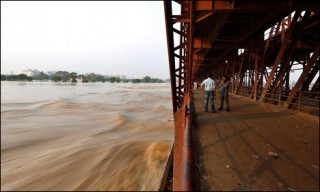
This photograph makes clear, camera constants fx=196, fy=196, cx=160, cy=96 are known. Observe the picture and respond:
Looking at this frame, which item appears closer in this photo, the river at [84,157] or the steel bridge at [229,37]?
the steel bridge at [229,37]

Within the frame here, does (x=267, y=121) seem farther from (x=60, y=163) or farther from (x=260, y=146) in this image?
(x=60, y=163)

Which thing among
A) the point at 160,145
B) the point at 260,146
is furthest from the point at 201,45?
the point at 260,146

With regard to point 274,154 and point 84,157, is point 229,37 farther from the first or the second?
point 84,157

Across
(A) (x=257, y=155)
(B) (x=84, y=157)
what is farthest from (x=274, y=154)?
(B) (x=84, y=157)

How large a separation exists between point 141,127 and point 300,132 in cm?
1096

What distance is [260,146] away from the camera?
443cm

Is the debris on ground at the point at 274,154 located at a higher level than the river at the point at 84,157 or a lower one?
higher

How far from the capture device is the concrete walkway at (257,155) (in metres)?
2.95

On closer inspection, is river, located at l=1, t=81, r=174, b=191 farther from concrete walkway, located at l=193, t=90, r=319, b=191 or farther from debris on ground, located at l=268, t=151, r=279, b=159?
debris on ground, located at l=268, t=151, r=279, b=159

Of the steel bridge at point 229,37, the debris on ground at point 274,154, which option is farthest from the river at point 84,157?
the debris on ground at point 274,154

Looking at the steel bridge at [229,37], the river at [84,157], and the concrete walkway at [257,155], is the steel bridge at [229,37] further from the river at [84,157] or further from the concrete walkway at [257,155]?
the river at [84,157]

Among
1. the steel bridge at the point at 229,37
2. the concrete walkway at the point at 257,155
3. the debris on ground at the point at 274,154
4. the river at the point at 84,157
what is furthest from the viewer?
the river at the point at 84,157

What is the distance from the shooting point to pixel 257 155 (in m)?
3.93

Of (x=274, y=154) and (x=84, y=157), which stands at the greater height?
(x=274, y=154)
